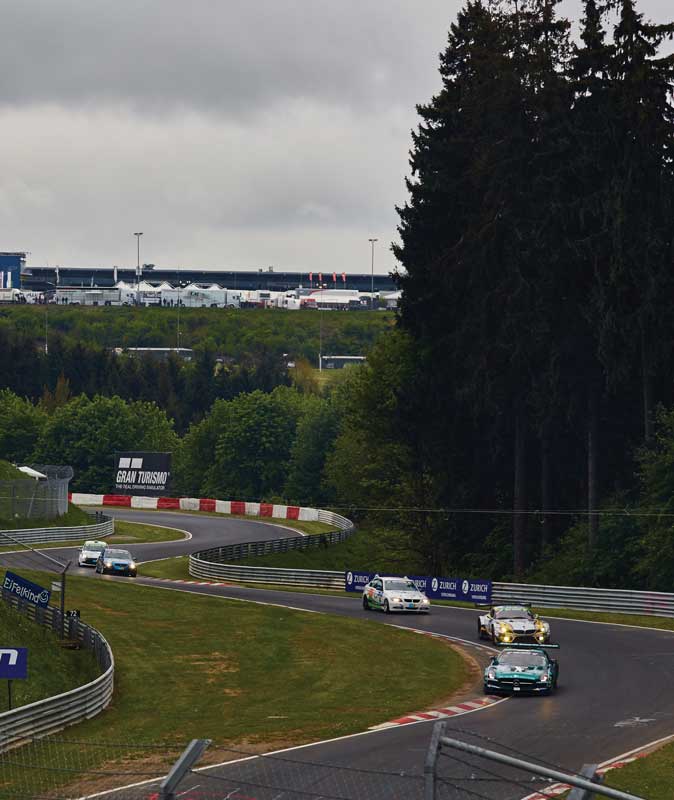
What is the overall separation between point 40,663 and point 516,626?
51.3 ft

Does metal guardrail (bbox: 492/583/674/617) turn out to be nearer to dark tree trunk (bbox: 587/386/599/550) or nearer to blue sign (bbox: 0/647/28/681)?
dark tree trunk (bbox: 587/386/599/550)

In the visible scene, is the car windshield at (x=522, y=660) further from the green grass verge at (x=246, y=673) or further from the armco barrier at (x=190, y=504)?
the armco barrier at (x=190, y=504)

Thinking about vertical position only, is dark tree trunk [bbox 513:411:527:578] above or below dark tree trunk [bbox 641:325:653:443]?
below

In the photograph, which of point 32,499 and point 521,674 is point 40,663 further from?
point 32,499

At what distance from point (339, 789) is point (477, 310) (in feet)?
164

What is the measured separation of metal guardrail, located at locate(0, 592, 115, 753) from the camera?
1021 inches

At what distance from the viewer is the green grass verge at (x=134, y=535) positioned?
285 feet

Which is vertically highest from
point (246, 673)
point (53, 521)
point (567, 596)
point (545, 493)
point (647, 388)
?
point (647, 388)

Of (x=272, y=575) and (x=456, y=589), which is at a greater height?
(x=456, y=589)

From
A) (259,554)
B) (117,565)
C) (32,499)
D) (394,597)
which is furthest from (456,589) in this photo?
(32,499)

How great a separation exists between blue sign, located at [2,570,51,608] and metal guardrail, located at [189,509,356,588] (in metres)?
26.1

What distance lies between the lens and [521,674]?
3356 centimetres

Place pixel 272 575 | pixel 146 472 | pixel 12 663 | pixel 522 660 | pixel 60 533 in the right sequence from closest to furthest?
pixel 12 663, pixel 522 660, pixel 272 575, pixel 60 533, pixel 146 472

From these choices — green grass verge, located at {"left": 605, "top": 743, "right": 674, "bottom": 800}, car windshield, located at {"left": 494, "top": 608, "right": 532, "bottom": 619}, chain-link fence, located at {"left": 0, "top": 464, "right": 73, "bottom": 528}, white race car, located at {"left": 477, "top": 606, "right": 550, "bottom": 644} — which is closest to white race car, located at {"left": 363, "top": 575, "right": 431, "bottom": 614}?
white race car, located at {"left": 477, "top": 606, "right": 550, "bottom": 644}
